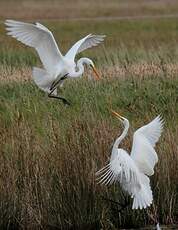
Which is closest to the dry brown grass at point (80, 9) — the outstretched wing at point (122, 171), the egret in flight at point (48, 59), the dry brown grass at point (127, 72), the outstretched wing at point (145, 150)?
the dry brown grass at point (127, 72)

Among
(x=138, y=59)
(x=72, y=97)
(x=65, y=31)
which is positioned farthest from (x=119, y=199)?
(x=65, y=31)

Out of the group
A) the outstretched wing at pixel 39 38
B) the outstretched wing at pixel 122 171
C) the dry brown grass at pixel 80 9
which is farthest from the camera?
the dry brown grass at pixel 80 9

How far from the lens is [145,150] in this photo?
320 inches

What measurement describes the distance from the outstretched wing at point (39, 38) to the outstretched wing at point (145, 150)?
2.19 meters

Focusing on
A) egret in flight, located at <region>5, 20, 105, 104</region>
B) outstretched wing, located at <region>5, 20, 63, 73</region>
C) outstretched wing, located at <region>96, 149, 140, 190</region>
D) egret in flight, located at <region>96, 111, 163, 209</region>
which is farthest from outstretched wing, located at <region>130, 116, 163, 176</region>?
outstretched wing, located at <region>5, 20, 63, 73</region>

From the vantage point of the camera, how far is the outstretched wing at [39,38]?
1004 cm

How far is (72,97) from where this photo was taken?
1241 centimetres

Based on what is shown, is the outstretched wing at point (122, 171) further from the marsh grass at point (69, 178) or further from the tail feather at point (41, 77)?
the tail feather at point (41, 77)

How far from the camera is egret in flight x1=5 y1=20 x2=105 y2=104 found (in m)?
10.1

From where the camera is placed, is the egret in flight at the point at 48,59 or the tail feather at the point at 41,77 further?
the tail feather at the point at 41,77

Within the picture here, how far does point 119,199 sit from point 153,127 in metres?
0.73

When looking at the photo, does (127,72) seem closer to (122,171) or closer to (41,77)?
(41,77)

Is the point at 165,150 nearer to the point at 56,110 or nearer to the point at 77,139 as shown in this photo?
the point at 77,139

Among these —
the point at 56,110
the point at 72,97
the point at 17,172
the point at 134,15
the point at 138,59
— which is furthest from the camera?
the point at 134,15
